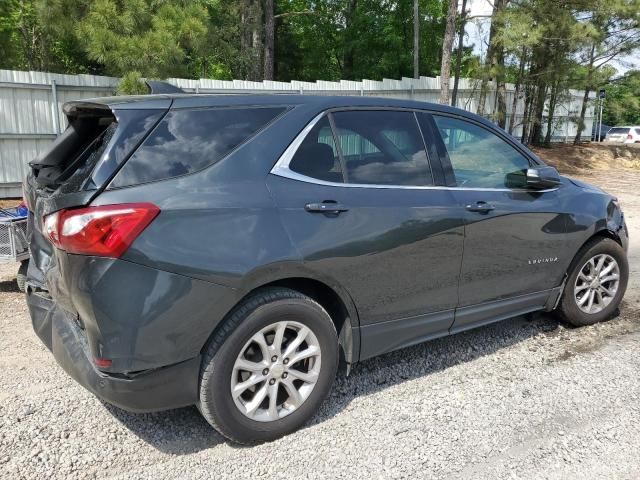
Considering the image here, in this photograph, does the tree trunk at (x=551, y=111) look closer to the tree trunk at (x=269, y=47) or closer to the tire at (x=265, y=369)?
the tree trunk at (x=269, y=47)

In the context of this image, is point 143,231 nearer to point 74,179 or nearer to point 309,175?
point 74,179

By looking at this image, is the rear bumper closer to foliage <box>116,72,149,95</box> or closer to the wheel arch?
the wheel arch

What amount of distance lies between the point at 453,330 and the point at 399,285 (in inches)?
26.3

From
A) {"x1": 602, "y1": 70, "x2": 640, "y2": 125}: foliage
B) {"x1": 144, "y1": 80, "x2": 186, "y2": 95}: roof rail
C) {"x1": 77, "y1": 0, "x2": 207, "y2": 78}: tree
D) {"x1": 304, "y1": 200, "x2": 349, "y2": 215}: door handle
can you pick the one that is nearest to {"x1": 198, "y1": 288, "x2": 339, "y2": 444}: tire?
{"x1": 304, "y1": 200, "x2": 349, "y2": 215}: door handle

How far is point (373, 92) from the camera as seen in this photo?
16344 mm

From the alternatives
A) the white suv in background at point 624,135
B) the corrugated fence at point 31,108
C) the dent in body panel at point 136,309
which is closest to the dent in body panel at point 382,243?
the dent in body panel at point 136,309

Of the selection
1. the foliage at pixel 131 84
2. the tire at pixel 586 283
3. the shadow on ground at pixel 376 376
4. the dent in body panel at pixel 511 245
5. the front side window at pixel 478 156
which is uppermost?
the foliage at pixel 131 84

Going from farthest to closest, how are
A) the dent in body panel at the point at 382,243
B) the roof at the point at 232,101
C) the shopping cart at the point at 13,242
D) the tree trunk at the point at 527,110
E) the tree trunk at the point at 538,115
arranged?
the tree trunk at the point at 538,115 < the tree trunk at the point at 527,110 < the shopping cart at the point at 13,242 < the dent in body panel at the point at 382,243 < the roof at the point at 232,101

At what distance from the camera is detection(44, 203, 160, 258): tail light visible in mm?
A: 2594

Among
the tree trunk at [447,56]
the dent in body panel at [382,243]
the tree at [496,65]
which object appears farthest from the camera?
the tree at [496,65]

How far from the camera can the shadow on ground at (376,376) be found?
319 cm

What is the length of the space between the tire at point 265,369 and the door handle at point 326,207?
17.5 inches

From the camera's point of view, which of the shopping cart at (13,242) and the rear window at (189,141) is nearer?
the rear window at (189,141)

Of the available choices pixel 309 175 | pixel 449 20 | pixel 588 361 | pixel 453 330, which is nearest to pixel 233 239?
pixel 309 175
